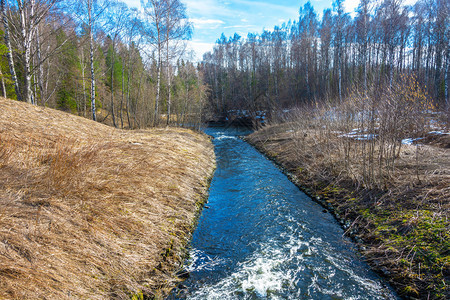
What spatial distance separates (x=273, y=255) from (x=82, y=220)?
3916 mm

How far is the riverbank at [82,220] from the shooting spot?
10.1ft

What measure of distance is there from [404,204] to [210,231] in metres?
5.13

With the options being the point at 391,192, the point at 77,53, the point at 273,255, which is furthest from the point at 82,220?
the point at 77,53

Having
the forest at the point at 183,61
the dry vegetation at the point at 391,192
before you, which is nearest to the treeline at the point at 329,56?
the forest at the point at 183,61

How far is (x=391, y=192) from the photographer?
6.55 m

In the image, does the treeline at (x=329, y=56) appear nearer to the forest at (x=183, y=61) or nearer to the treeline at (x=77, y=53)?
the forest at (x=183, y=61)

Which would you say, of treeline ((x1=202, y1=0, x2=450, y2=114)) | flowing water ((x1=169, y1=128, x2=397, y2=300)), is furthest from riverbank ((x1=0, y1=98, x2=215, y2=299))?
treeline ((x1=202, y1=0, x2=450, y2=114))

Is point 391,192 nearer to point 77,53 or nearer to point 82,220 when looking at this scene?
point 82,220

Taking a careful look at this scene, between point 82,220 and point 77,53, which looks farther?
point 77,53

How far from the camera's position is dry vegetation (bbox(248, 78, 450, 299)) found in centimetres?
429

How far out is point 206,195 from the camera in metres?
8.78

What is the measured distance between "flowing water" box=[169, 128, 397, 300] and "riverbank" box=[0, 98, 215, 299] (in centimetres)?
63

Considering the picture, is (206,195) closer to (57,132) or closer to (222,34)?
(57,132)

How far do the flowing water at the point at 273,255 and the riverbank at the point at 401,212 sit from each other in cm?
41
